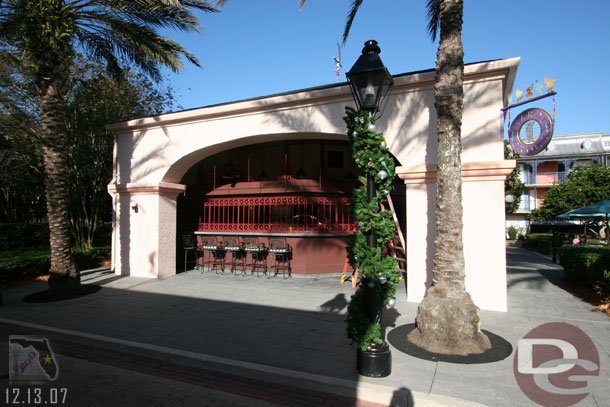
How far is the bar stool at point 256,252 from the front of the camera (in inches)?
437

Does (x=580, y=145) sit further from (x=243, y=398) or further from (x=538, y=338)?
(x=243, y=398)

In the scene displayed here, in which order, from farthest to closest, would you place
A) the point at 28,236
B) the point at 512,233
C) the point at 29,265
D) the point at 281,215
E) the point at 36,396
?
the point at 512,233 < the point at 28,236 < the point at 281,215 < the point at 29,265 < the point at 36,396

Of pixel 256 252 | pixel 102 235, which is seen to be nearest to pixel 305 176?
pixel 256 252

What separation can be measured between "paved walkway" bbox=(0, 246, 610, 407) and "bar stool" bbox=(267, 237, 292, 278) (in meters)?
1.35

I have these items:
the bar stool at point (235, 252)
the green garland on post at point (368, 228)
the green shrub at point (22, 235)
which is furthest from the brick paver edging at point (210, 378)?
the green shrub at point (22, 235)

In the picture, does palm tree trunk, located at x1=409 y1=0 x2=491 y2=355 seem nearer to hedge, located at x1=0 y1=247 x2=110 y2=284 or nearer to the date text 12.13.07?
Result: the date text 12.13.07

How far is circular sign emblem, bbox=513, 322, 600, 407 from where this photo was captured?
12.7ft

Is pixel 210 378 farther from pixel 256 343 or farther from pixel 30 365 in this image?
pixel 30 365

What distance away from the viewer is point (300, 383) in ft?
14.1

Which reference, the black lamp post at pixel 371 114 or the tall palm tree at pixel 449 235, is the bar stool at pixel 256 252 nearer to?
the tall palm tree at pixel 449 235

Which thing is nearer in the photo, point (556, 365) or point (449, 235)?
point (556, 365)

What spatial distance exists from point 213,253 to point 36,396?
8.15 metres

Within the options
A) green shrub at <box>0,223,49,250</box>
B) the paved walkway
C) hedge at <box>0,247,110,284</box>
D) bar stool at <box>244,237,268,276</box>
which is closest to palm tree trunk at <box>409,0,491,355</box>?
the paved walkway

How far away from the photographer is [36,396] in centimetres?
403
